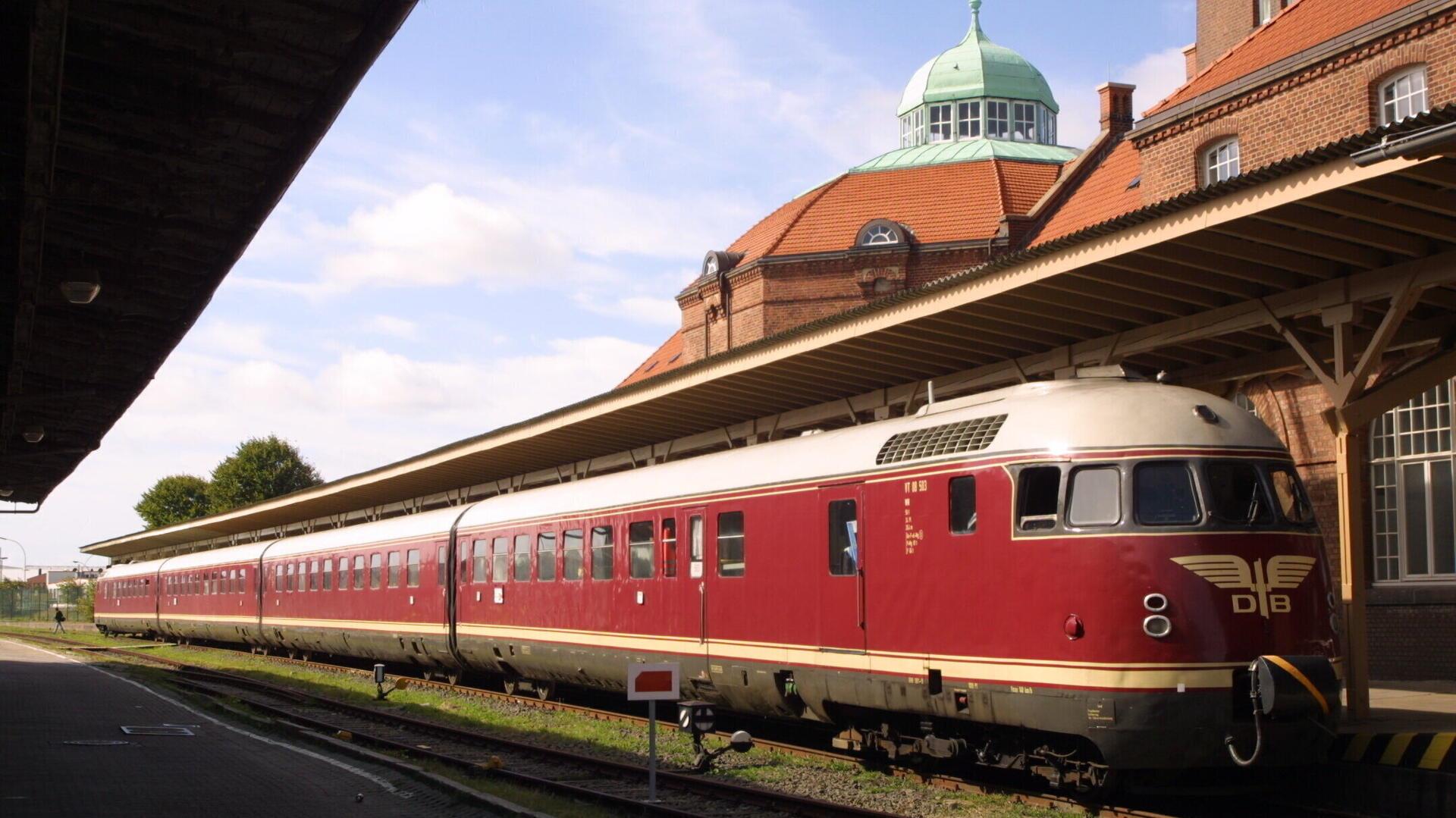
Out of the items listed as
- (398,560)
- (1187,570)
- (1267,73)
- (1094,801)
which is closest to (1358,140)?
(1187,570)

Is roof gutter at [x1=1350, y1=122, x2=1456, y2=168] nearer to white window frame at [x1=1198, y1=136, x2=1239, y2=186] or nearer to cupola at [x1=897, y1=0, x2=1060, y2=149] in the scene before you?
white window frame at [x1=1198, y1=136, x2=1239, y2=186]

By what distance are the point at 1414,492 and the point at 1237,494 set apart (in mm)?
12575

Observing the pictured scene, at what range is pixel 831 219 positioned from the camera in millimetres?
50562

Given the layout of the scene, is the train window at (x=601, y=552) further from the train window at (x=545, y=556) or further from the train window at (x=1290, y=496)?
the train window at (x=1290, y=496)

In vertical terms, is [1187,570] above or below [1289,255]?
below

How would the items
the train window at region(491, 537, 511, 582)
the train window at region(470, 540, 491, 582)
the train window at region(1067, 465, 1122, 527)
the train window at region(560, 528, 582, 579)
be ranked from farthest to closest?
1. the train window at region(470, 540, 491, 582)
2. the train window at region(491, 537, 511, 582)
3. the train window at region(560, 528, 582, 579)
4. the train window at region(1067, 465, 1122, 527)

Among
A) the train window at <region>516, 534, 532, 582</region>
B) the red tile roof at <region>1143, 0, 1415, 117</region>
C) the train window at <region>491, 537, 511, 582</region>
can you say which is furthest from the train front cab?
the red tile roof at <region>1143, 0, 1415, 117</region>

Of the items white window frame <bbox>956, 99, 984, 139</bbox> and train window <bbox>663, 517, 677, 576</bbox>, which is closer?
train window <bbox>663, 517, 677, 576</bbox>

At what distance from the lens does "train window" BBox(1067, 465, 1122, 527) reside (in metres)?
11.0

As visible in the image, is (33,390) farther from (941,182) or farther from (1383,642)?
(941,182)

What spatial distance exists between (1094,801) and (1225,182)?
5272 mm

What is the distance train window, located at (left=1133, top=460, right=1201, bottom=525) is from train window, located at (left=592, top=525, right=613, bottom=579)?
908cm

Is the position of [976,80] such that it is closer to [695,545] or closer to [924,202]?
[924,202]

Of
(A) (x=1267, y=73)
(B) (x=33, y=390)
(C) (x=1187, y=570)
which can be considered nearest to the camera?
(C) (x=1187, y=570)
